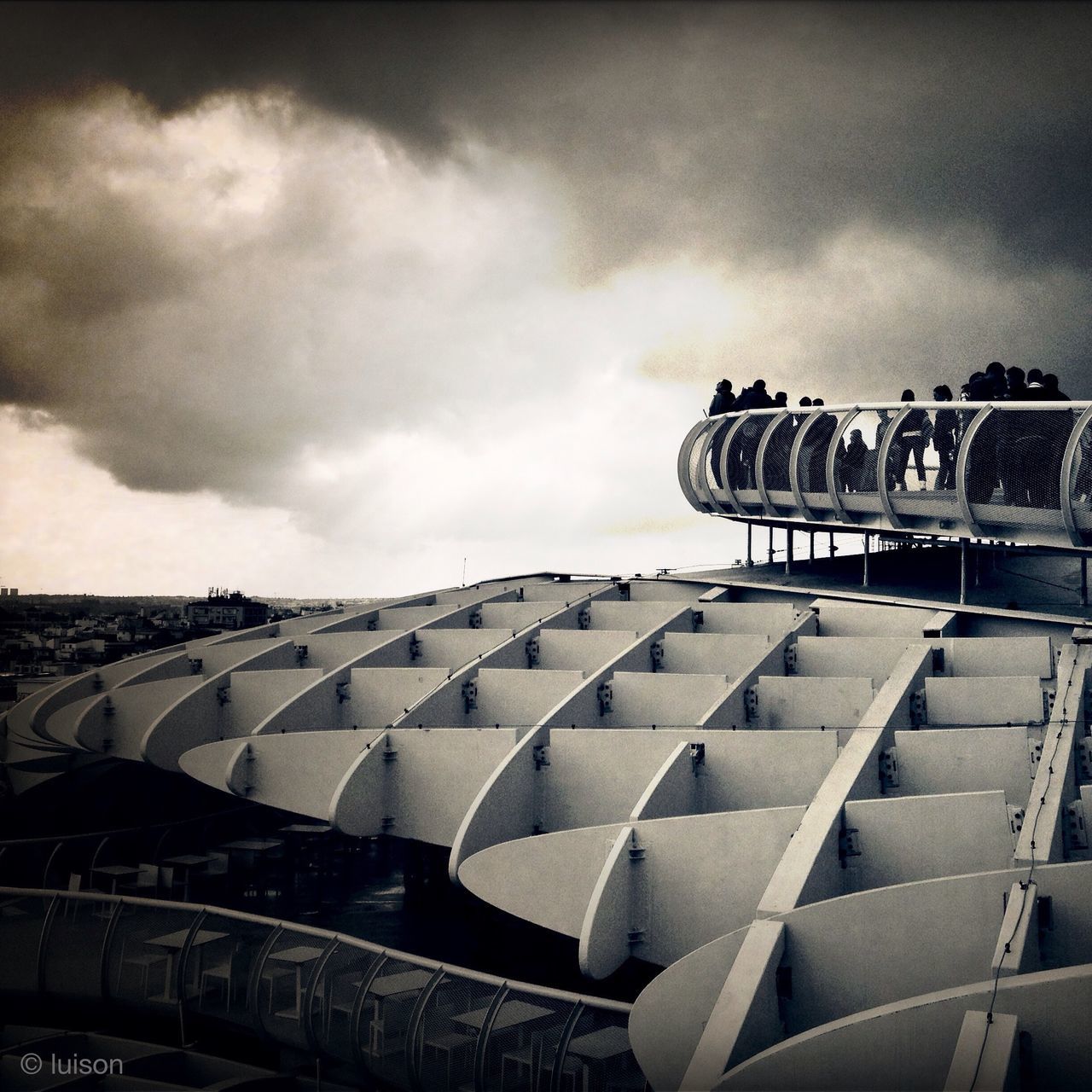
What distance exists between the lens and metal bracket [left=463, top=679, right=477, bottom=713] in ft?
73.3

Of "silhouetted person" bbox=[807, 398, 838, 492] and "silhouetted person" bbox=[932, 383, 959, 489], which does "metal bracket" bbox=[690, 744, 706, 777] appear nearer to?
"silhouetted person" bbox=[932, 383, 959, 489]

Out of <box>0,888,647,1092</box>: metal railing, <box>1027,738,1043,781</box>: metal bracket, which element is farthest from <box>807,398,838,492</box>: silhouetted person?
<box>0,888,647,1092</box>: metal railing

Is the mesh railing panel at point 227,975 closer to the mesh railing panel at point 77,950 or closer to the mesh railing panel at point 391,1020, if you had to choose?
the mesh railing panel at point 77,950

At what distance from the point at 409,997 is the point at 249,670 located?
14.1 m

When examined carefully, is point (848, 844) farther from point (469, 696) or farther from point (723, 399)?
point (723, 399)

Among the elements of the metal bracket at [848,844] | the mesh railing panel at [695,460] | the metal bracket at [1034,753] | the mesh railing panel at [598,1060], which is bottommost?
the mesh railing panel at [598,1060]

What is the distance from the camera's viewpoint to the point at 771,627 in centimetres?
2397

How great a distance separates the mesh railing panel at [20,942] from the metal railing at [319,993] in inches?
0.7

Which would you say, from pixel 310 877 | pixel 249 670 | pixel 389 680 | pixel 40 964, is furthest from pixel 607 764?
pixel 310 877

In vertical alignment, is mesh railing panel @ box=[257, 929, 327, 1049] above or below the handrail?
below

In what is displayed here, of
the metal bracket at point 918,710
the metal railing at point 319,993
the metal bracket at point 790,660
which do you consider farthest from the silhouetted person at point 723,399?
the metal railing at point 319,993

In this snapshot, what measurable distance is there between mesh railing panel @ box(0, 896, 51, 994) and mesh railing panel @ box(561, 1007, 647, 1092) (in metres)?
9.47

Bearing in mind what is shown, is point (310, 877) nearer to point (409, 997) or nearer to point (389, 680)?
point (389, 680)

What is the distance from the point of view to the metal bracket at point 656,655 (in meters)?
22.8
